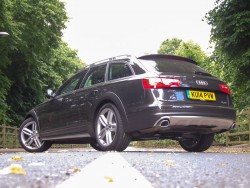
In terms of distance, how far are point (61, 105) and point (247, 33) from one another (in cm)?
1230

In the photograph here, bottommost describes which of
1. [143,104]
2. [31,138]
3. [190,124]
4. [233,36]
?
[31,138]

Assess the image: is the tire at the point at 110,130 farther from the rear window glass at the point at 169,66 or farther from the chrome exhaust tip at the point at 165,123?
the rear window glass at the point at 169,66

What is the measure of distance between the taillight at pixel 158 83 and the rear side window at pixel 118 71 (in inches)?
23.6

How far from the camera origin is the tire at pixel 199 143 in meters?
8.19

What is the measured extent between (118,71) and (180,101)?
1.43 m

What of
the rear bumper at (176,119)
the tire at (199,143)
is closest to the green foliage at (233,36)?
the tire at (199,143)

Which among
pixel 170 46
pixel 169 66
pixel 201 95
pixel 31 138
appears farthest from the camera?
pixel 170 46

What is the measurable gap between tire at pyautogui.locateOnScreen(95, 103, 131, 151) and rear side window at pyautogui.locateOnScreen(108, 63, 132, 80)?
60cm

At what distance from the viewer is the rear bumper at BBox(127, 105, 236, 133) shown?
21.8ft

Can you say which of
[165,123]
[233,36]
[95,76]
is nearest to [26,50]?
[233,36]

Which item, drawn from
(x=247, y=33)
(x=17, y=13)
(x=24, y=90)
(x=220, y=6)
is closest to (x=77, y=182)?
(x=247, y=33)

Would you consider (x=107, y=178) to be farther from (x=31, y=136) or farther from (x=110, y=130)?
(x=31, y=136)

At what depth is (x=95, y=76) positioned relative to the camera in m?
8.34

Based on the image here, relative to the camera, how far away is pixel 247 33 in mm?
18719
